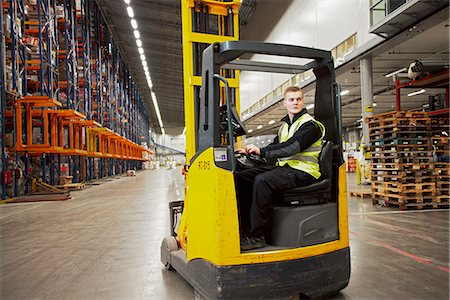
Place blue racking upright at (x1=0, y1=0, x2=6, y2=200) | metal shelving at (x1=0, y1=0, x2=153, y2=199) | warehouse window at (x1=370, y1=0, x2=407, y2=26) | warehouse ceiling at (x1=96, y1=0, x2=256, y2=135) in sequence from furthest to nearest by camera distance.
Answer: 1. warehouse ceiling at (x1=96, y1=0, x2=256, y2=135)
2. metal shelving at (x1=0, y1=0, x2=153, y2=199)
3. warehouse window at (x1=370, y1=0, x2=407, y2=26)
4. blue racking upright at (x1=0, y1=0, x2=6, y2=200)

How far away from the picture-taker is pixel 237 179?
2617 millimetres

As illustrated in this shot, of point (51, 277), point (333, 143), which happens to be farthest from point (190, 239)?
point (51, 277)

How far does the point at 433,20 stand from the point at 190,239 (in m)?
9.33

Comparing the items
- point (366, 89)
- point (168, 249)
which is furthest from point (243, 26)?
point (168, 249)

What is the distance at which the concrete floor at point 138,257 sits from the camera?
2.97 metres

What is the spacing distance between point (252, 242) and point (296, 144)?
0.74 meters

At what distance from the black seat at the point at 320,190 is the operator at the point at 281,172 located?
41 millimetres

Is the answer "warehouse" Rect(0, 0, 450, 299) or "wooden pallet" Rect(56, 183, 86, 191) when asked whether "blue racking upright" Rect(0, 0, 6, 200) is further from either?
"wooden pallet" Rect(56, 183, 86, 191)

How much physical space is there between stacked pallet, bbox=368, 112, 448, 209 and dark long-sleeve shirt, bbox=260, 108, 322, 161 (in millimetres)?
5380

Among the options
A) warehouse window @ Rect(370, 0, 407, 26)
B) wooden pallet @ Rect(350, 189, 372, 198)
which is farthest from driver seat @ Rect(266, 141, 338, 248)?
Answer: warehouse window @ Rect(370, 0, 407, 26)

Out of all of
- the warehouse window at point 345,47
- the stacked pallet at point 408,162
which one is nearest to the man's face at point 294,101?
the stacked pallet at point 408,162

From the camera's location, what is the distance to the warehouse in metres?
2.38

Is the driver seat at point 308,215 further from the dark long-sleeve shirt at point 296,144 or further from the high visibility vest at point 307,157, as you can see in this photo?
the dark long-sleeve shirt at point 296,144

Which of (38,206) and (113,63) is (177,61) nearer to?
(113,63)
